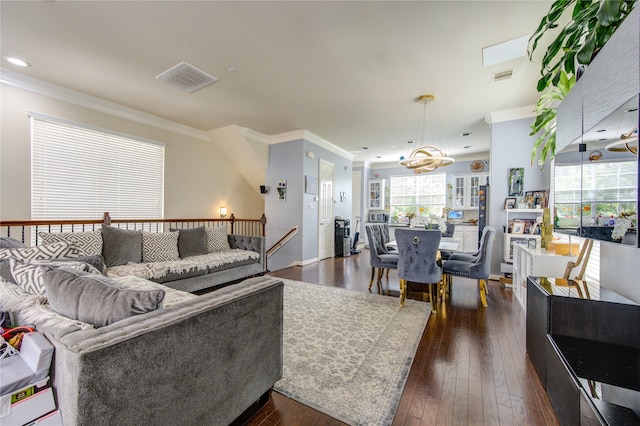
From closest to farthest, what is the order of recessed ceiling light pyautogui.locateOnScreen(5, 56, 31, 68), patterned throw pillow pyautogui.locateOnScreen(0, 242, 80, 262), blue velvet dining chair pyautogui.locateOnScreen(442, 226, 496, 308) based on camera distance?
patterned throw pillow pyautogui.locateOnScreen(0, 242, 80, 262)
recessed ceiling light pyautogui.locateOnScreen(5, 56, 31, 68)
blue velvet dining chair pyautogui.locateOnScreen(442, 226, 496, 308)

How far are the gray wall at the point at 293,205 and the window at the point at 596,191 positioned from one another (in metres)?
4.31

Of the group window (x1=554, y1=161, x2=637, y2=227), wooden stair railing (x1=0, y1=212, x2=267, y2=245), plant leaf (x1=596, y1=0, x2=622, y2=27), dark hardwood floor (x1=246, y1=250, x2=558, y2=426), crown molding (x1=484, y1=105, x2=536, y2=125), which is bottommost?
dark hardwood floor (x1=246, y1=250, x2=558, y2=426)

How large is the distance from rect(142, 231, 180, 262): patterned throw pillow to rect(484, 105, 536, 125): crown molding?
5.48m

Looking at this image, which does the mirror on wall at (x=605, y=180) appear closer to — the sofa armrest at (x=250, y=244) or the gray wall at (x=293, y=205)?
the sofa armrest at (x=250, y=244)

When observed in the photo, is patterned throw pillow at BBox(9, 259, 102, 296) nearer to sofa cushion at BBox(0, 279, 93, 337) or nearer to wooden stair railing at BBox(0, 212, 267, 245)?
sofa cushion at BBox(0, 279, 93, 337)

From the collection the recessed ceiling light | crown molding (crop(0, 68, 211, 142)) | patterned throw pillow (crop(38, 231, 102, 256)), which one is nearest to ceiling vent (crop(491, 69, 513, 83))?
patterned throw pillow (crop(38, 231, 102, 256))

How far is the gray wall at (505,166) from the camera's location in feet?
13.7

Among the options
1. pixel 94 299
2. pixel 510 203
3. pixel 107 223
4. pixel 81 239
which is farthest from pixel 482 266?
pixel 107 223

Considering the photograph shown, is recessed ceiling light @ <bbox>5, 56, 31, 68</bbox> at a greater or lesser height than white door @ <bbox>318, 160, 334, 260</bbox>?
greater

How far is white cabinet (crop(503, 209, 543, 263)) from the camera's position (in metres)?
4.00

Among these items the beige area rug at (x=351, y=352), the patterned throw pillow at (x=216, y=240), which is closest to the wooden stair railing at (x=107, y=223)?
the patterned throw pillow at (x=216, y=240)

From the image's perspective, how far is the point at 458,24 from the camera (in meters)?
2.31

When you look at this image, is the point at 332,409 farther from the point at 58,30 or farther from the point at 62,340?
the point at 58,30

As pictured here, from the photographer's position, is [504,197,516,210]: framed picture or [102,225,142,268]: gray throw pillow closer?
[102,225,142,268]: gray throw pillow
